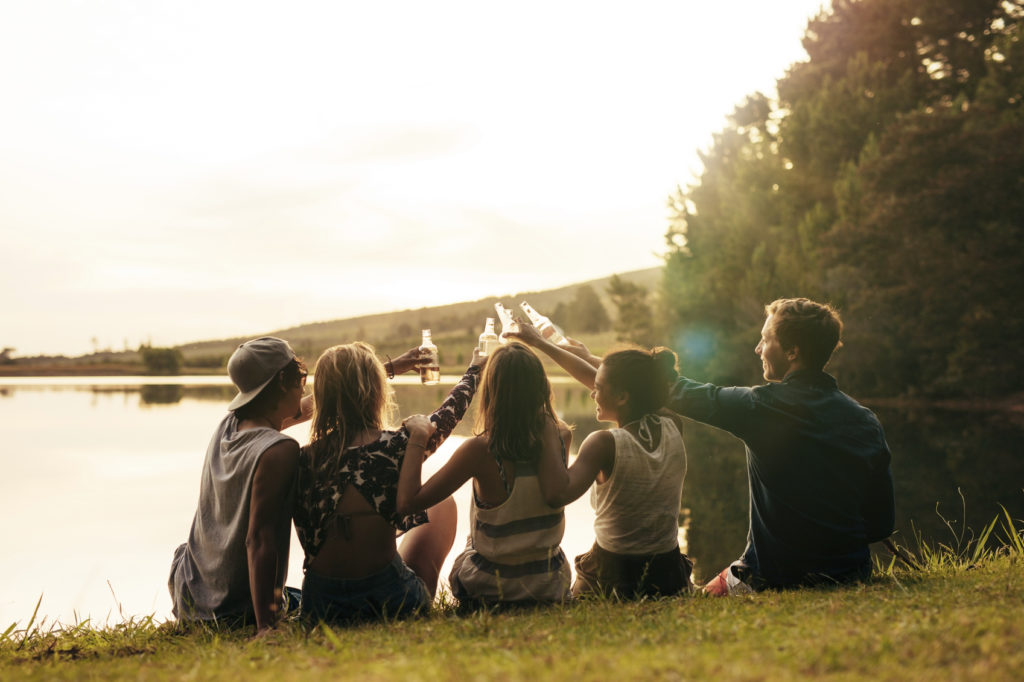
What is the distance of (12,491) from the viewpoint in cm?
1196

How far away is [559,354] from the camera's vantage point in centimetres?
385

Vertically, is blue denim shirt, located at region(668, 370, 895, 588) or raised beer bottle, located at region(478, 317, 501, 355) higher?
raised beer bottle, located at region(478, 317, 501, 355)

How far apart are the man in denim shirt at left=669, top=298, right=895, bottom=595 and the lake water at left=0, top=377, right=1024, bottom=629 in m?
1.26

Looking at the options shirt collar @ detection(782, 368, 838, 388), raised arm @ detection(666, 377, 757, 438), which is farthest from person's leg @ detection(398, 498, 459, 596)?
shirt collar @ detection(782, 368, 838, 388)

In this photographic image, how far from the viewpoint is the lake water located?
23.4 feet

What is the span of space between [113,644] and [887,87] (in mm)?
31324

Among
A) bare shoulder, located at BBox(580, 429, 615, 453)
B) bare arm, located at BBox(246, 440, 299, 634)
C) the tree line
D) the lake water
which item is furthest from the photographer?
the tree line

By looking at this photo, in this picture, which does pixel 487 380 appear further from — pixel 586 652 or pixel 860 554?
pixel 860 554

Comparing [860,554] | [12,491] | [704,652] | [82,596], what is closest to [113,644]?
[704,652]

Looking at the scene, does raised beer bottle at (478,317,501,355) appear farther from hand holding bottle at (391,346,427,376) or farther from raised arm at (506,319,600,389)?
hand holding bottle at (391,346,427,376)

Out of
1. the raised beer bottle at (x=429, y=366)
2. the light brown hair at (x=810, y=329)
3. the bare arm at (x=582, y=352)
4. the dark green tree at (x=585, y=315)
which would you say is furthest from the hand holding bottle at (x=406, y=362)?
the dark green tree at (x=585, y=315)

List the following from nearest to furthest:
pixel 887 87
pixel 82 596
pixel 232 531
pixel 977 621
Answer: pixel 977 621, pixel 232 531, pixel 82 596, pixel 887 87

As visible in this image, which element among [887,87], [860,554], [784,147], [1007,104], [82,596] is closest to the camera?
[860,554]

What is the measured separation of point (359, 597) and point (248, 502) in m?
0.61
